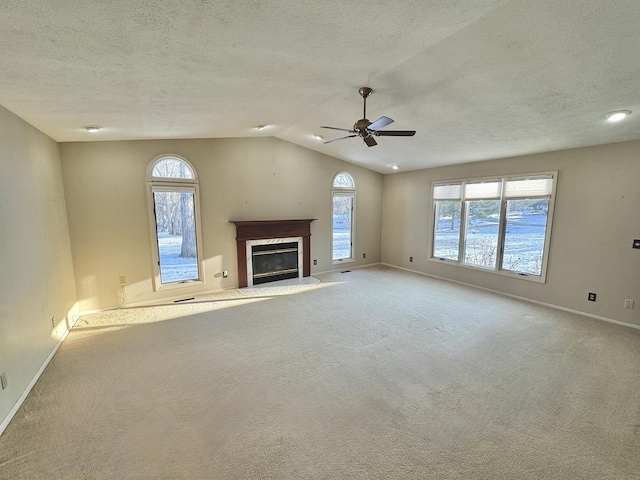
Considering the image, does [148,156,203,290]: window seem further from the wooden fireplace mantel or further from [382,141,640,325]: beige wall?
[382,141,640,325]: beige wall

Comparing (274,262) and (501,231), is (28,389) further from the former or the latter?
(501,231)

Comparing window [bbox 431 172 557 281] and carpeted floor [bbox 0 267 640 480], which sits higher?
window [bbox 431 172 557 281]

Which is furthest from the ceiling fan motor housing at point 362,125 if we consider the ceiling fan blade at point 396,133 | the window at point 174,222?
the window at point 174,222

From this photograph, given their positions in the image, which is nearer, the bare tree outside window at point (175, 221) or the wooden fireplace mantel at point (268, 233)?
the bare tree outside window at point (175, 221)

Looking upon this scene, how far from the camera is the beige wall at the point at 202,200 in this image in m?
4.17

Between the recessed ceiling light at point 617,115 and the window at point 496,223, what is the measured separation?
1305 mm

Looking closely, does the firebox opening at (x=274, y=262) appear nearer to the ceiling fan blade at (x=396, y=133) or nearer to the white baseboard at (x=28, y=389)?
the white baseboard at (x=28, y=389)

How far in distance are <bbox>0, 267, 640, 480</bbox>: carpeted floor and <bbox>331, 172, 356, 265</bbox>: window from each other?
3.04m

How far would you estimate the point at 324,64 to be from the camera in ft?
7.82

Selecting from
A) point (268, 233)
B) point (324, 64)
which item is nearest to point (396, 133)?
point (324, 64)

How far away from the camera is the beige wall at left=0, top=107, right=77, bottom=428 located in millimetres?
2328

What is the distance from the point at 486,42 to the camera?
220cm

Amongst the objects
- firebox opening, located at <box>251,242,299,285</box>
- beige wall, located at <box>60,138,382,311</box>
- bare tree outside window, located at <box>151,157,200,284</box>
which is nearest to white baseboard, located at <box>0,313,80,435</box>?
beige wall, located at <box>60,138,382,311</box>

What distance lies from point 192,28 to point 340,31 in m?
0.94
